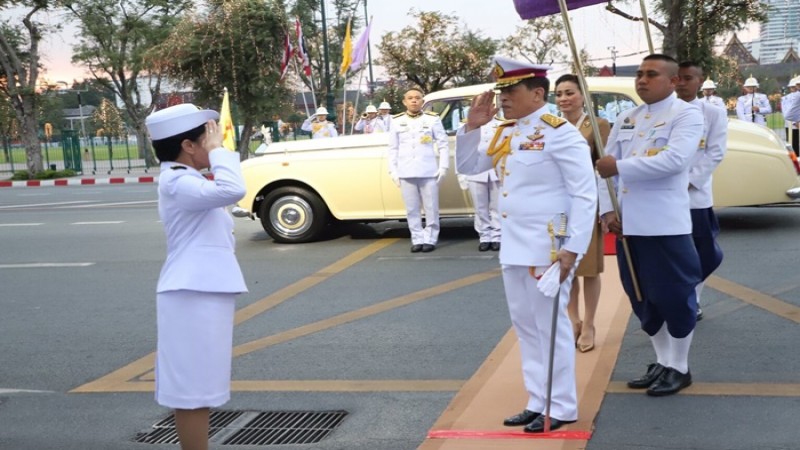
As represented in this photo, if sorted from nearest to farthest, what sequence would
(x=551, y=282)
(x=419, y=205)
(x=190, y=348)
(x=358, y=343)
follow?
(x=190, y=348) → (x=551, y=282) → (x=358, y=343) → (x=419, y=205)

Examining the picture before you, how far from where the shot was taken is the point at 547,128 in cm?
444

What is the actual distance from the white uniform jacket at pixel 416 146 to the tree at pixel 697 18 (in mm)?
17897

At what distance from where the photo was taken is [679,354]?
5148 mm

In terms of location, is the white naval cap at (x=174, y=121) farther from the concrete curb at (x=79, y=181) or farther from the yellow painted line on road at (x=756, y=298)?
the concrete curb at (x=79, y=181)

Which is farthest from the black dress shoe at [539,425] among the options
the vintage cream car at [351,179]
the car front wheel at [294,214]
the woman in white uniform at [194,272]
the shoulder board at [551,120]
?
the car front wheel at [294,214]

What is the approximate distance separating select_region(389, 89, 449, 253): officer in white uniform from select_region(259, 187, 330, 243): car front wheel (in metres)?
1.27

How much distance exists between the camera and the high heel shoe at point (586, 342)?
6.05 metres

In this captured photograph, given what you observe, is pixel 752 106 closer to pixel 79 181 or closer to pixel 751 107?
pixel 751 107

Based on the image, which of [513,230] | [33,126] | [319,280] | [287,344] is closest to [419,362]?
[287,344]

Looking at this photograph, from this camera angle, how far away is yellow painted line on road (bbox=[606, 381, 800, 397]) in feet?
16.6

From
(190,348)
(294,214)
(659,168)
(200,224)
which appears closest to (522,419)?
(659,168)

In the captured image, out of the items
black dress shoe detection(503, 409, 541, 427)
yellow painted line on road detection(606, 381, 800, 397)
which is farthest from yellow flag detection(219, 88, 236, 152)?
yellow painted line on road detection(606, 381, 800, 397)

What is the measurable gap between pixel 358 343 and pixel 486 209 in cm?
397

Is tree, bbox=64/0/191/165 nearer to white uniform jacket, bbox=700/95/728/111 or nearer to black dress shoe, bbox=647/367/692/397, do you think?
white uniform jacket, bbox=700/95/728/111
